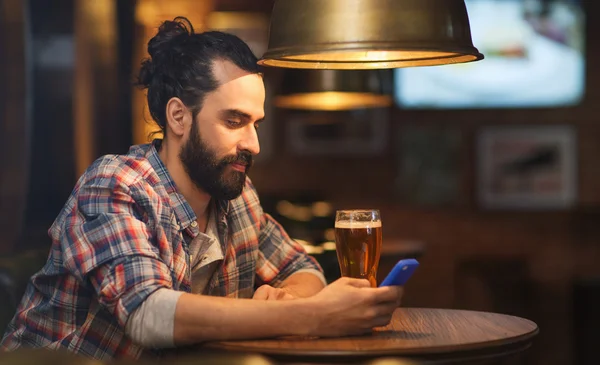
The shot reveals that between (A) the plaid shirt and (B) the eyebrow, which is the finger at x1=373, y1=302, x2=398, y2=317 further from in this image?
(B) the eyebrow

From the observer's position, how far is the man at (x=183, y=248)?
6.24 ft

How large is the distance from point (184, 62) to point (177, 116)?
0.14 meters

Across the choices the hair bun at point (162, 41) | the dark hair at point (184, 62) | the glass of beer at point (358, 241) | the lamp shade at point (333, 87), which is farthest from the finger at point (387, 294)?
the lamp shade at point (333, 87)

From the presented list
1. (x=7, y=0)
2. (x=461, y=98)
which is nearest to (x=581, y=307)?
(x=461, y=98)

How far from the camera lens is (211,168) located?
7.70 feet

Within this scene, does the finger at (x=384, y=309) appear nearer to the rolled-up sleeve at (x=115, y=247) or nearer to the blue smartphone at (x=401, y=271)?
the blue smartphone at (x=401, y=271)

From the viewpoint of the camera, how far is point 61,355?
1.08 m

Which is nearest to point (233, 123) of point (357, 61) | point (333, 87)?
point (357, 61)

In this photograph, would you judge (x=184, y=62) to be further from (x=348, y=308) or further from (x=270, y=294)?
(x=348, y=308)

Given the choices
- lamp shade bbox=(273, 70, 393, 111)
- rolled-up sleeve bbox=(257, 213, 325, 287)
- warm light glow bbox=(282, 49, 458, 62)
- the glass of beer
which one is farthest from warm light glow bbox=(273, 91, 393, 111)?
the glass of beer

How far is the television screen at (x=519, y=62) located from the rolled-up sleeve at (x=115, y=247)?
4961 mm

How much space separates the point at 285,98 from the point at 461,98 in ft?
6.18

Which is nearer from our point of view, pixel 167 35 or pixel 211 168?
pixel 211 168

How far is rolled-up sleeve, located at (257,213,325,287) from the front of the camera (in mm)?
2676
